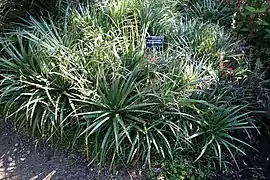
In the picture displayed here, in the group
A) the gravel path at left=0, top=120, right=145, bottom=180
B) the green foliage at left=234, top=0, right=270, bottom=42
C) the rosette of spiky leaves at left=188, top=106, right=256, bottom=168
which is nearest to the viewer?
the gravel path at left=0, top=120, right=145, bottom=180

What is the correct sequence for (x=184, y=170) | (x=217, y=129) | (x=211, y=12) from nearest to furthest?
(x=184, y=170), (x=217, y=129), (x=211, y=12)

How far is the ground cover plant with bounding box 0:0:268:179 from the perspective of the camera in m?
2.82

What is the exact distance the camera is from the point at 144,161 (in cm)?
286

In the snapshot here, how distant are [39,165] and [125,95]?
81 centimetres

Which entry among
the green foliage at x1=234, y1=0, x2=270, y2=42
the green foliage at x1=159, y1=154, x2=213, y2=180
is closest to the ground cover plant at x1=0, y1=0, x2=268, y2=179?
the green foliage at x1=159, y1=154, x2=213, y2=180

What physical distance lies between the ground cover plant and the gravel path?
3.7 inches

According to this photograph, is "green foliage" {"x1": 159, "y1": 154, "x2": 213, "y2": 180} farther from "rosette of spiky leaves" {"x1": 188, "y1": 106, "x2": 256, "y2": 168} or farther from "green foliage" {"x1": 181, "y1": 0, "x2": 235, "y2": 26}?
"green foliage" {"x1": 181, "y1": 0, "x2": 235, "y2": 26}

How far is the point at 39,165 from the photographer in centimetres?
287

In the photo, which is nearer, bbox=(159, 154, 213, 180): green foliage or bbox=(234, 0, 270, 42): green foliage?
bbox=(159, 154, 213, 180): green foliage

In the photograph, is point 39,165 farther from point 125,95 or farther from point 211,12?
point 211,12

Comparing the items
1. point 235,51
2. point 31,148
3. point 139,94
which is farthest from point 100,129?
point 235,51

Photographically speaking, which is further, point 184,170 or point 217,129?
point 217,129

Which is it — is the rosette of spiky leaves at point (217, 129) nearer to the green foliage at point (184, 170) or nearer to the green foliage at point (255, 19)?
the green foliage at point (184, 170)

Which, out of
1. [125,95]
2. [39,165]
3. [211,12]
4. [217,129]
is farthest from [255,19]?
[39,165]
